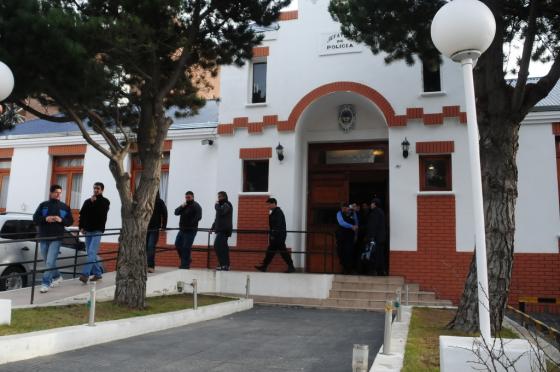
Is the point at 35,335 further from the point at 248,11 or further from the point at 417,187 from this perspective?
the point at 417,187

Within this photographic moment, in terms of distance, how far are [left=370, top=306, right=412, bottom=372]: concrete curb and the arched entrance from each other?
5.78 m

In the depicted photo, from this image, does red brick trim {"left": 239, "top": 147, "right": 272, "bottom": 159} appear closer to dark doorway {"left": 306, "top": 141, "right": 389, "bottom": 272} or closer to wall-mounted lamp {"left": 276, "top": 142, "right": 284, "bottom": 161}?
wall-mounted lamp {"left": 276, "top": 142, "right": 284, "bottom": 161}

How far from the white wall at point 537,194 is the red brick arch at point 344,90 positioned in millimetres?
2753

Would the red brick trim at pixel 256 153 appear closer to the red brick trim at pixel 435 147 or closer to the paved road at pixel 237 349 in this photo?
the red brick trim at pixel 435 147

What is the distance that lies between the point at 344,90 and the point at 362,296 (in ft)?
16.1

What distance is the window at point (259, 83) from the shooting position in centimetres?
1327

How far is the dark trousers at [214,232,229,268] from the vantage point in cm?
1120

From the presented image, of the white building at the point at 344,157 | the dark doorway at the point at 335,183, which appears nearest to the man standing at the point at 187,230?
the white building at the point at 344,157

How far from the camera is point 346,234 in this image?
11414 mm

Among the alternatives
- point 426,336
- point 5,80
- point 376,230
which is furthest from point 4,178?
point 426,336

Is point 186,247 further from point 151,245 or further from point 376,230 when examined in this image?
point 376,230

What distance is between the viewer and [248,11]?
870cm

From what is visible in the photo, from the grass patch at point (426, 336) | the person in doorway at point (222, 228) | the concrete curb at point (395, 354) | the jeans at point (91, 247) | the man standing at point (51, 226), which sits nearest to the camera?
the concrete curb at point (395, 354)

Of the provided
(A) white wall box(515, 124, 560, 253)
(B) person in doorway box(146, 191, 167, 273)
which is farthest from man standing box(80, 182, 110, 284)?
(A) white wall box(515, 124, 560, 253)
